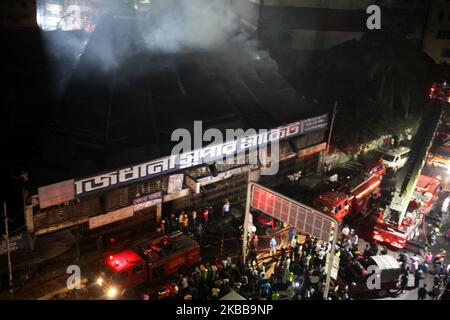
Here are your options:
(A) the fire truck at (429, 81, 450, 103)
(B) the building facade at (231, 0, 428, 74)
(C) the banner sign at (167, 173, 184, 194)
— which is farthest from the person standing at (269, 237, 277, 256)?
(B) the building facade at (231, 0, 428, 74)

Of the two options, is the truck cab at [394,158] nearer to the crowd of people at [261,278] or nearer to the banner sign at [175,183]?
the crowd of people at [261,278]

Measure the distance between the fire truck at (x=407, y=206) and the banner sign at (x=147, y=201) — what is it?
10917 mm

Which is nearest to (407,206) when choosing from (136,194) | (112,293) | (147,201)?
(147,201)

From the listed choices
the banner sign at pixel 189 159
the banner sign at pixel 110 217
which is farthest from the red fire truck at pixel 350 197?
the banner sign at pixel 110 217

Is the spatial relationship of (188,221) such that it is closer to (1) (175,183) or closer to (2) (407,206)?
(1) (175,183)

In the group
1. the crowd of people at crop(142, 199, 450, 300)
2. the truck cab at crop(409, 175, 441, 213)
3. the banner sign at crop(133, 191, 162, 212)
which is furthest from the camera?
the truck cab at crop(409, 175, 441, 213)

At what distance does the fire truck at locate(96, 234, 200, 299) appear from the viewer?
17125 millimetres

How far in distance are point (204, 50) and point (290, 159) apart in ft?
32.4

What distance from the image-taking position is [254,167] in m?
23.8

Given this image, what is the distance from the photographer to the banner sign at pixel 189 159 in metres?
18.0

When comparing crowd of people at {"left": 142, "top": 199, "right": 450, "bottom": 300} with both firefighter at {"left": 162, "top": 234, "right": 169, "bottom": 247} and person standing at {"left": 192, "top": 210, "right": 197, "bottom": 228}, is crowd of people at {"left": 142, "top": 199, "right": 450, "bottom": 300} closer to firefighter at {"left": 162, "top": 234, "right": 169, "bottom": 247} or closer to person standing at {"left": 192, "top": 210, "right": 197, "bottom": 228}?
Answer: person standing at {"left": 192, "top": 210, "right": 197, "bottom": 228}

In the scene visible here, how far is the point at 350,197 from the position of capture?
76.9 ft
